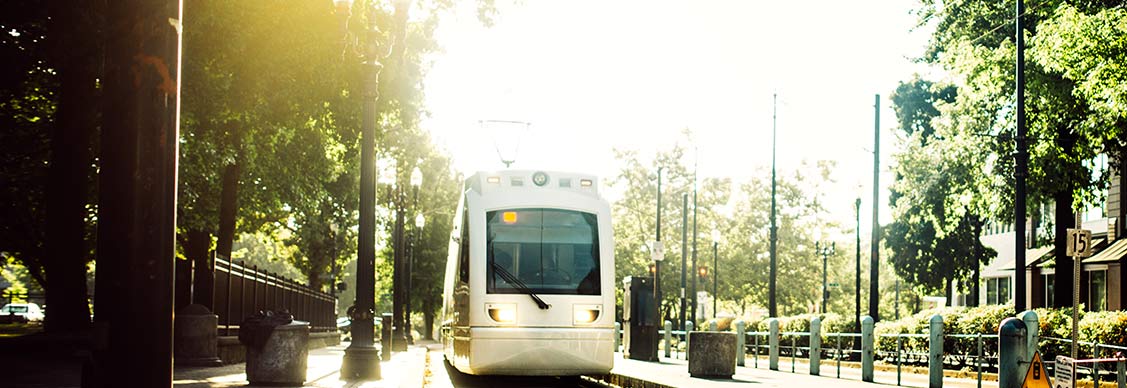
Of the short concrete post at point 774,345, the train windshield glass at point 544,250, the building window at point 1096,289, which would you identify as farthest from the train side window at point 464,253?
the building window at point 1096,289

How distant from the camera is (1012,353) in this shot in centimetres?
1273

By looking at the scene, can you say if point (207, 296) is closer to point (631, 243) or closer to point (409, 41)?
point (409, 41)

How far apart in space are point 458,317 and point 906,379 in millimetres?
9529

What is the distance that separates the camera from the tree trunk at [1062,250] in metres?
33.6

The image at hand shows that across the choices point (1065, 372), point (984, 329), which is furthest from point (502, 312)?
point (984, 329)

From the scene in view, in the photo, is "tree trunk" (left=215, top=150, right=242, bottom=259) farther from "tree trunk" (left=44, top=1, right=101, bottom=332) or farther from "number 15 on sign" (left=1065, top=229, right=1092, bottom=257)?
"number 15 on sign" (left=1065, top=229, right=1092, bottom=257)

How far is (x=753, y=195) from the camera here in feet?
258

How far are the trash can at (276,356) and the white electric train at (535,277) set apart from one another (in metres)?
2.81

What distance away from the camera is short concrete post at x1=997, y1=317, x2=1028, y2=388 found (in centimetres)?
1269

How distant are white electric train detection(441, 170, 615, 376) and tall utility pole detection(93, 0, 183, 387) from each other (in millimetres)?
13050

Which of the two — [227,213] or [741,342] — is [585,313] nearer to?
[741,342]

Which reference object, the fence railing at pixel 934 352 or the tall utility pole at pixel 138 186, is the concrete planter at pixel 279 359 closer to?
the fence railing at pixel 934 352

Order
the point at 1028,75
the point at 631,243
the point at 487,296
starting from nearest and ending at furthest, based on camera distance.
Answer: the point at 487,296, the point at 1028,75, the point at 631,243

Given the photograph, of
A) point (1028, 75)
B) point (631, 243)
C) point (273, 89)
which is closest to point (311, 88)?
point (273, 89)
